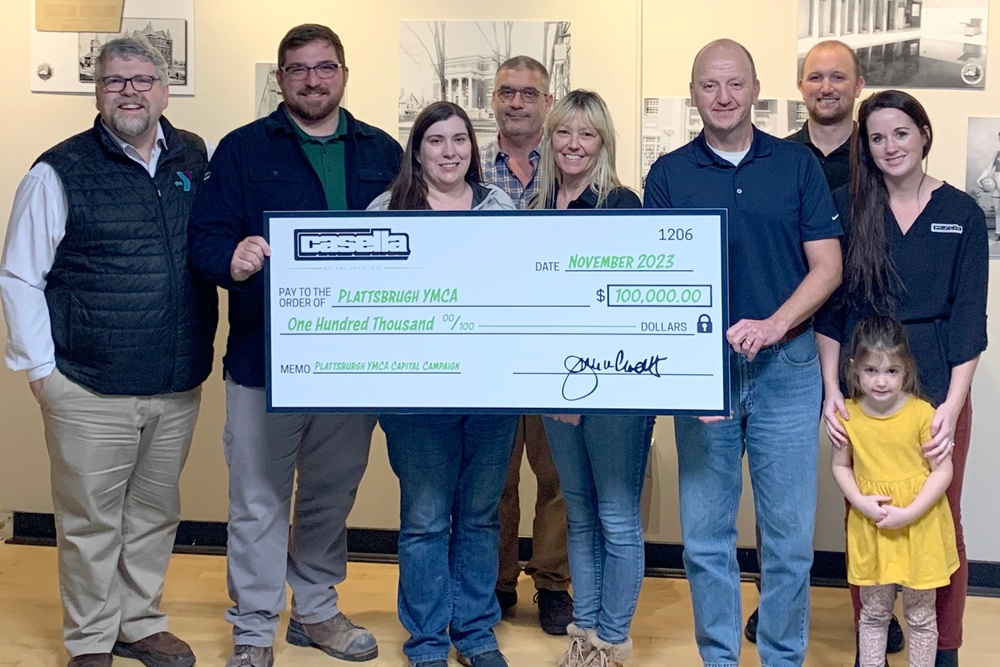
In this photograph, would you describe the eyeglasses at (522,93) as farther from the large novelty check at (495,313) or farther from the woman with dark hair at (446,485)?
the large novelty check at (495,313)

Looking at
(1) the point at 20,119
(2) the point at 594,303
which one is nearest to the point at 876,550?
(2) the point at 594,303

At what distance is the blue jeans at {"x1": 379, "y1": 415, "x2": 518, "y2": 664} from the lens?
109 inches

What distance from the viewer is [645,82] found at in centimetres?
379

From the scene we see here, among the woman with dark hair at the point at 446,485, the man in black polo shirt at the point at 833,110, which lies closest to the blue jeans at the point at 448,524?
the woman with dark hair at the point at 446,485

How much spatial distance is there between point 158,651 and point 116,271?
1.11 m

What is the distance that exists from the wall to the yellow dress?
1159mm

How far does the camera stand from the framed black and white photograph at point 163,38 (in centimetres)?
397

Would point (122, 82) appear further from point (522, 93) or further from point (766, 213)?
point (766, 213)

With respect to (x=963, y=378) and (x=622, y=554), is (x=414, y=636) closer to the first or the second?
(x=622, y=554)

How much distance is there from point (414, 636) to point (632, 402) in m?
0.94

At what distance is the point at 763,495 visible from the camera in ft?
8.70

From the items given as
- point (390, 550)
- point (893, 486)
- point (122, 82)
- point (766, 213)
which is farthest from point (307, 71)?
A: point (390, 550)

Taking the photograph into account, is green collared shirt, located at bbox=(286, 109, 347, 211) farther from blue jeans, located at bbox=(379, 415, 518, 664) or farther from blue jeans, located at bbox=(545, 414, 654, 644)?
blue jeans, located at bbox=(545, 414, 654, 644)

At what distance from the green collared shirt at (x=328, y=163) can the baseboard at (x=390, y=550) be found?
1663mm
